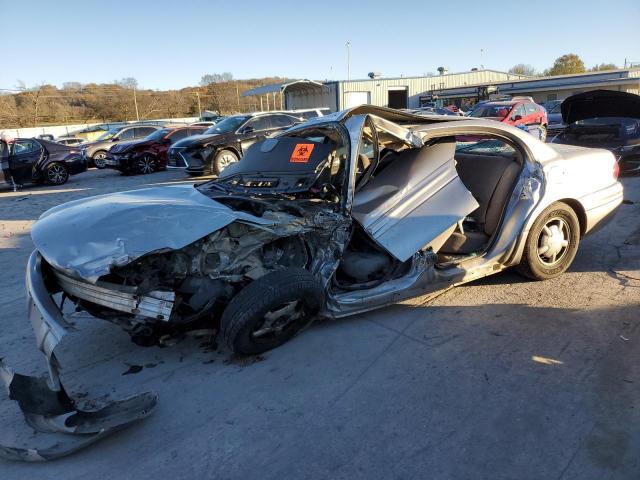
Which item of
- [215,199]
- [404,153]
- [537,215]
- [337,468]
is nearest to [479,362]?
[337,468]

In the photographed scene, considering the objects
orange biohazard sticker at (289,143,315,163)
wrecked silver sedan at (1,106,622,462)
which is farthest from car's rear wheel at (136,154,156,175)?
orange biohazard sticker at (289,143,315,163)

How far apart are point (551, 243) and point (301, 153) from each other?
2.46 meters

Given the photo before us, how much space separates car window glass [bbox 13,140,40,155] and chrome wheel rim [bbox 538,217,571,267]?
1310 cm

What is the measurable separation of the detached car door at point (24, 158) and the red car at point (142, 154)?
218 cm

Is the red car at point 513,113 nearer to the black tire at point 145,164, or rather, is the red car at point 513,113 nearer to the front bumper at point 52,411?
the black tire at point 145,164

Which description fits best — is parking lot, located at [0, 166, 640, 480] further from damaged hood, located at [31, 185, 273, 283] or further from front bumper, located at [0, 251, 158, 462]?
damaged hood, located at [31, 185, 273, 283]

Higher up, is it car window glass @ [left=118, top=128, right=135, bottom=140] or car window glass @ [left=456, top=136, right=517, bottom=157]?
car window glass @ [left=118, top=128, right=135, bottom=140]

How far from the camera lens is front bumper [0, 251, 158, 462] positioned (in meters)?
2.44

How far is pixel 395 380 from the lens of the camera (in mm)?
2992

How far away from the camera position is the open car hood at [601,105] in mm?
7492

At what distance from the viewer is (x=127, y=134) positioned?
18062 millimetres

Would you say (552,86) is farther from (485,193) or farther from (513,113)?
(485,193)

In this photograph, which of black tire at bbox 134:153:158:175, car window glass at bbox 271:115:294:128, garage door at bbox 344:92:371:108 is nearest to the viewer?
car window glass at bbox 271:115:294:128

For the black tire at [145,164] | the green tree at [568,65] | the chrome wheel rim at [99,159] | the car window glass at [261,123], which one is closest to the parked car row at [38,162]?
the black tire at [145,164]
